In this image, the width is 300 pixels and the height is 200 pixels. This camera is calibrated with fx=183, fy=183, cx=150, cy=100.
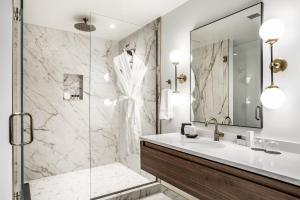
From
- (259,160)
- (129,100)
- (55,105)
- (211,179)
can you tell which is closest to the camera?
(259,160)

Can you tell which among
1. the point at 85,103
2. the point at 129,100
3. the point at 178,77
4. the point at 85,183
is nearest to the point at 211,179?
the point at 178,77

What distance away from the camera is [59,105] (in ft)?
9.51

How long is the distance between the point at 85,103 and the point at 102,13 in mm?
1355

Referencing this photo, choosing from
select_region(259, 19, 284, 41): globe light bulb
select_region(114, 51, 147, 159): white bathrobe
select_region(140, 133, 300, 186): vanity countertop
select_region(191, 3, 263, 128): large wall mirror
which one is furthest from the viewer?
select_region(114, 51, 147, 159): white bathrobe

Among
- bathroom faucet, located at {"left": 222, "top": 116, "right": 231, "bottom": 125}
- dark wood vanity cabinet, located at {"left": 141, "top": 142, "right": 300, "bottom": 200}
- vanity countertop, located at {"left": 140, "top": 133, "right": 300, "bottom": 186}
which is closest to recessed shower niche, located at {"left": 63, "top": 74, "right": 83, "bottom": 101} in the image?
dark wood vanity cabinet, located at {"left": 141, "top": 142, "right": 300, "bottom": 200}

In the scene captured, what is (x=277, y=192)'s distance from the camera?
0.95m

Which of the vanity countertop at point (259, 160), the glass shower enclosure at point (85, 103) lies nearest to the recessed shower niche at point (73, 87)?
the glass shower enclosure at point (85, 103)

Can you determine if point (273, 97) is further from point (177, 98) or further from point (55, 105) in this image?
point (55, 105)

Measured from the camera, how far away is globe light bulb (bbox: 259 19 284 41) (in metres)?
1.39

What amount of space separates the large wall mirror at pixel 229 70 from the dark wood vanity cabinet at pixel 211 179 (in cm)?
64

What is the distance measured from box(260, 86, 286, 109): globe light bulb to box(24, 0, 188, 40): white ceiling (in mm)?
1537

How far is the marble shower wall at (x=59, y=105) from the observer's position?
2.62 metres

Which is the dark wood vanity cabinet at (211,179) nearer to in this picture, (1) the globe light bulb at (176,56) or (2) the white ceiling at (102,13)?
(1) the globe light bulb at (176,56)

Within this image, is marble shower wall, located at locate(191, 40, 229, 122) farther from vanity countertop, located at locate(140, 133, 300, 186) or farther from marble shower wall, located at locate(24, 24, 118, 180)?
marble shower wall, located at locate(24, 24, 118, 180)
